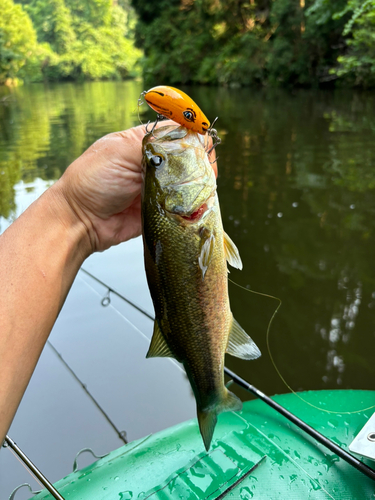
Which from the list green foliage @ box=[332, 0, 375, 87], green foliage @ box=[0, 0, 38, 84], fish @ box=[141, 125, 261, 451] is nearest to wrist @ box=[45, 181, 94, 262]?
fish @ box=[141, 125, 261, 451]

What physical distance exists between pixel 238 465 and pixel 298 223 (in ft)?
16.7

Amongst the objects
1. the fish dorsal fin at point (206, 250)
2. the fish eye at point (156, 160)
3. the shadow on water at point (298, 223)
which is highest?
the fish eye at point (156, 160)

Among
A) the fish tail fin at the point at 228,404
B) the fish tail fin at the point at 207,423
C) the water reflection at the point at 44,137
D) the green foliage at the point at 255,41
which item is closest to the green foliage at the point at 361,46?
the green foliage at the point at 255,41

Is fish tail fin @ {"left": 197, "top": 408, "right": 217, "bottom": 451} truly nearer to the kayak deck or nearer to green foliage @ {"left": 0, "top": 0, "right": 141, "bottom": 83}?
the kayak deck

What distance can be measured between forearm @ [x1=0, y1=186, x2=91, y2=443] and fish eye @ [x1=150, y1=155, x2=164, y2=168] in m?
0.53

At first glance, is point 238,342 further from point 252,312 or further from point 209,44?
point 209,44

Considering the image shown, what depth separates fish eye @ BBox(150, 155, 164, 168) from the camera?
1.58 metres

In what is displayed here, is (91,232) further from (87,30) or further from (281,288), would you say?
(87,30)

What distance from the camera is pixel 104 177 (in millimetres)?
1858

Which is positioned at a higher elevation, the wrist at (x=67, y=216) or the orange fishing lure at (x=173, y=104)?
the orange fishing lure at (x=173, y=104)

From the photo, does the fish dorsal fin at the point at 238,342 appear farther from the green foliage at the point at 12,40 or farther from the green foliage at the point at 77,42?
the green foliage at the point at 77,42

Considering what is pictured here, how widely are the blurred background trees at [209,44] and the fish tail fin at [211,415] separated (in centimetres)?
1440

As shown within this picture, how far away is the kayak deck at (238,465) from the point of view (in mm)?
1822

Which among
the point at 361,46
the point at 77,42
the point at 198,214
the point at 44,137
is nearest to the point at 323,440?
the point at 198,214
